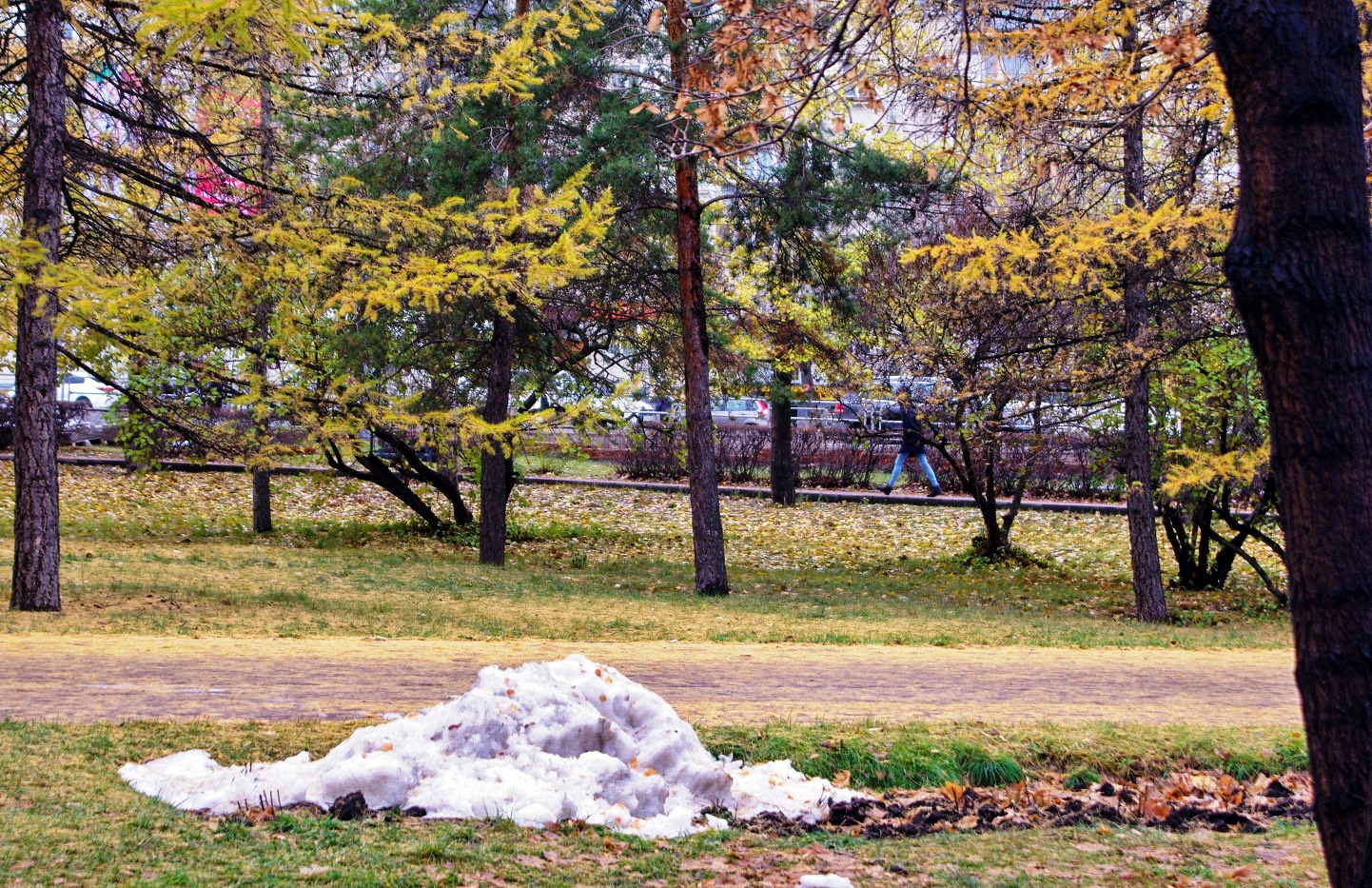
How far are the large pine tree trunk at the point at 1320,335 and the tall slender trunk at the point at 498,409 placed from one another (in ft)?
44.5

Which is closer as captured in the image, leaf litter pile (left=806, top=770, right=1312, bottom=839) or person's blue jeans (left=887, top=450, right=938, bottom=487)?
leaf litter pile (left=806, top=770, right=1312, bottom=839)

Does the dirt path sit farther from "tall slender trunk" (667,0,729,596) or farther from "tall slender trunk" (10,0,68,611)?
"tall slender trunk" (667,0,729,596)

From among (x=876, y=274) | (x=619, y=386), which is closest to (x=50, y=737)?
(x=619, y=386)

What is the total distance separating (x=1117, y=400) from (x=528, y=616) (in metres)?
8.12

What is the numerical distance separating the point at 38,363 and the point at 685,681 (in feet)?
20.0

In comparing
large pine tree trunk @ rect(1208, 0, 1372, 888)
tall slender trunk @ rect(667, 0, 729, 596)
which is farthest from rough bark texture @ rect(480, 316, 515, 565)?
large pine tree trunk @ rect(1208, 0, 1372, 888)

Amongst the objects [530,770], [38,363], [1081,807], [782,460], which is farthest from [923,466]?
[530,770]

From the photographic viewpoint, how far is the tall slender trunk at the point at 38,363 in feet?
32.6

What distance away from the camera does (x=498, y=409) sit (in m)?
16.8

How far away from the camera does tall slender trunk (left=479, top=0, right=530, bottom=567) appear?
16188mm

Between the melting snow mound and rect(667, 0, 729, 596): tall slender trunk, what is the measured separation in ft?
29.9

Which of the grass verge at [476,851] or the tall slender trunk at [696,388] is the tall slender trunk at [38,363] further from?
the tall slender trunk at [696,388]

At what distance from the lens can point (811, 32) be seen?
16.4 feet

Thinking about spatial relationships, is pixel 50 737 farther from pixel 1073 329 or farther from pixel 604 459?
pixel 604 459
